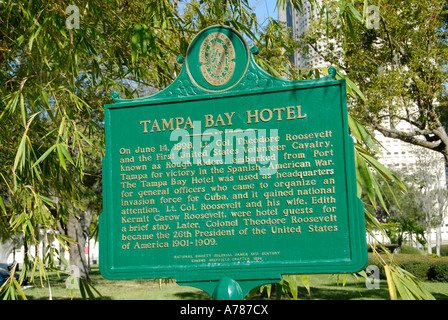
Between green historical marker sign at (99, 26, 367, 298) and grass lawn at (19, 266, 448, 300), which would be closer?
green historical marker sign at (99, 26, 367, 298)

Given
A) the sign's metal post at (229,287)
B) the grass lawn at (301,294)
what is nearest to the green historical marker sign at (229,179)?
the sign's metal post at (229,287)

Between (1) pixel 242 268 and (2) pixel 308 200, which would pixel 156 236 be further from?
(2) pixel 308 200

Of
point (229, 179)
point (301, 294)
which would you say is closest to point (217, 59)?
point (229, 179)

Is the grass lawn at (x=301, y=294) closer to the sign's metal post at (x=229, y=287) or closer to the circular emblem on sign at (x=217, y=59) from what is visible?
the sign's metal post at (x=229, y=287)

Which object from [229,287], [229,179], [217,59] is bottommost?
[229,287]

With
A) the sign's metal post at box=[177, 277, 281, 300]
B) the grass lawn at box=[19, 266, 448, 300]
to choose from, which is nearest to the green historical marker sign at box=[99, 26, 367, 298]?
the sign's metal post at box=[177, 277, 281, 300]

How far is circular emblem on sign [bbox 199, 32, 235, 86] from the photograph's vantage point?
180 inches

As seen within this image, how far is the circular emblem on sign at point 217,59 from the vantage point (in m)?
4.54

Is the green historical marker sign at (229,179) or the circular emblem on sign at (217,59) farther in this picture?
the circular emblem on sign at (217,59)

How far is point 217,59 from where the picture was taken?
459cm

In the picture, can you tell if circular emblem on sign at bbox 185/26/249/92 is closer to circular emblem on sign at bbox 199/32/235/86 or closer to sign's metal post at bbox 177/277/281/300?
circular emblem on sign at bbox 199/32/235/86

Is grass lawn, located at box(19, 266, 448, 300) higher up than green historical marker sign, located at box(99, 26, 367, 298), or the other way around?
green historical marker sign, located at box(99, 26, 367, 298)

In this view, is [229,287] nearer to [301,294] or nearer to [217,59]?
[217,59]
